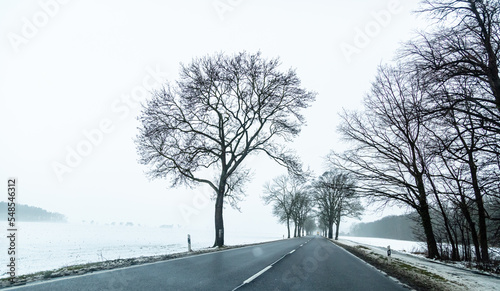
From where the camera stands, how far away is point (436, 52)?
685 cm

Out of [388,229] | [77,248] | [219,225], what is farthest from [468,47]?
[388,229]

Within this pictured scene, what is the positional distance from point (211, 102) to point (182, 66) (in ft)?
9.85

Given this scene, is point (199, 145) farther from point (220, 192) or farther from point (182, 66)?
point (182, 66)

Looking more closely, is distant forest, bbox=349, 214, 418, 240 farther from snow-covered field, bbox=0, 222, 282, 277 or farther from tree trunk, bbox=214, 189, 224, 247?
tree trunk, bbox=214, 189, 224, 247

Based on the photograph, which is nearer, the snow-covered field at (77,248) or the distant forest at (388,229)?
the snow-covered field at (77,248)

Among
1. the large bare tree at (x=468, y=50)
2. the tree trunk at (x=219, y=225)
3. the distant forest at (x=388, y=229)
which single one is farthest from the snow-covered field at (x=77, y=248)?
the distant forest at (x=388, y=229)

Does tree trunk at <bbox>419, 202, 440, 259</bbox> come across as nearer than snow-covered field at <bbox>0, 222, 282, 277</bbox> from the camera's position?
No

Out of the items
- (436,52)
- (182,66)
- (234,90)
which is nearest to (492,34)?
(436,52)

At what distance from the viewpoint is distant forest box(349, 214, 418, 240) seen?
3615 inches

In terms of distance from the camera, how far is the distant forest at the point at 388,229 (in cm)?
9182

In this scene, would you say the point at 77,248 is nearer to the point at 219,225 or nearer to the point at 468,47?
the point at 219,225

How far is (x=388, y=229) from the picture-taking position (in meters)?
118

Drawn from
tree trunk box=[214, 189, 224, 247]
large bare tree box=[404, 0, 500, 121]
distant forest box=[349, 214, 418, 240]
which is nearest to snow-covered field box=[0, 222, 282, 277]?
tree trunk box=[214, 189, 224, 247]

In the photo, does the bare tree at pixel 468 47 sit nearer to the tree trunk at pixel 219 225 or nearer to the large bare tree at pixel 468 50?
the large bare tree at pixel 468 50
